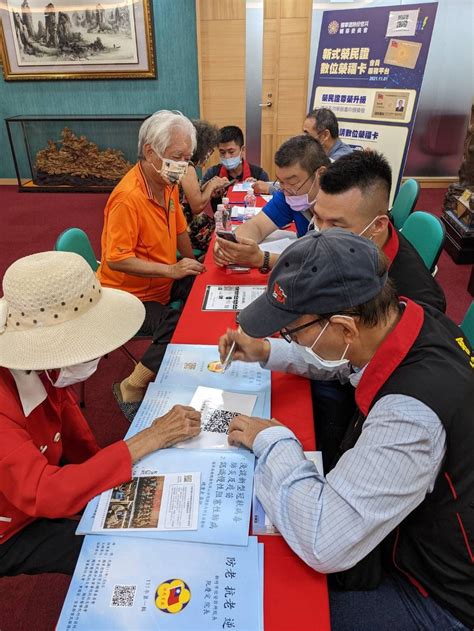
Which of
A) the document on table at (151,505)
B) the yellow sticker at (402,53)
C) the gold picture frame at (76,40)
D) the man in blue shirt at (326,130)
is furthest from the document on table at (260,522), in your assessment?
the gold picture frame at (76,40)

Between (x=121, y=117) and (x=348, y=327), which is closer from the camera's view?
(x=348, y=327)

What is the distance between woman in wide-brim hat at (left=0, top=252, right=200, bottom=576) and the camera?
974 mm

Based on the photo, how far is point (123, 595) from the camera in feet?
2.72

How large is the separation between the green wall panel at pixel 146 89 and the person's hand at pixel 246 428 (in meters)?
5.56

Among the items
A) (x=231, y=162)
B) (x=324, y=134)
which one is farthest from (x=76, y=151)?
(x=324, y=134)

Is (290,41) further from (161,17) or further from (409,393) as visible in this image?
(409,393)

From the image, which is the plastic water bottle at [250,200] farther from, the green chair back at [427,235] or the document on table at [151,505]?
the document on table at [151,505]

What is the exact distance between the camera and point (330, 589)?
40.6 inches

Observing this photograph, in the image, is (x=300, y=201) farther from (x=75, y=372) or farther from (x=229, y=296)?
(x=75, y=372)

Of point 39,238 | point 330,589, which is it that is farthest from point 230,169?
point 330,589

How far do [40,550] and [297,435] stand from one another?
2.34 feet

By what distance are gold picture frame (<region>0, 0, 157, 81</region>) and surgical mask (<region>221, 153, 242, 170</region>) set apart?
9.29 feet

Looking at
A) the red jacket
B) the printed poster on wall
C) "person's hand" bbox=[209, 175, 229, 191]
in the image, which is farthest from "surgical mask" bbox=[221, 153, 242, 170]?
the red jacket

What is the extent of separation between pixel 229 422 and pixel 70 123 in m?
6.19
